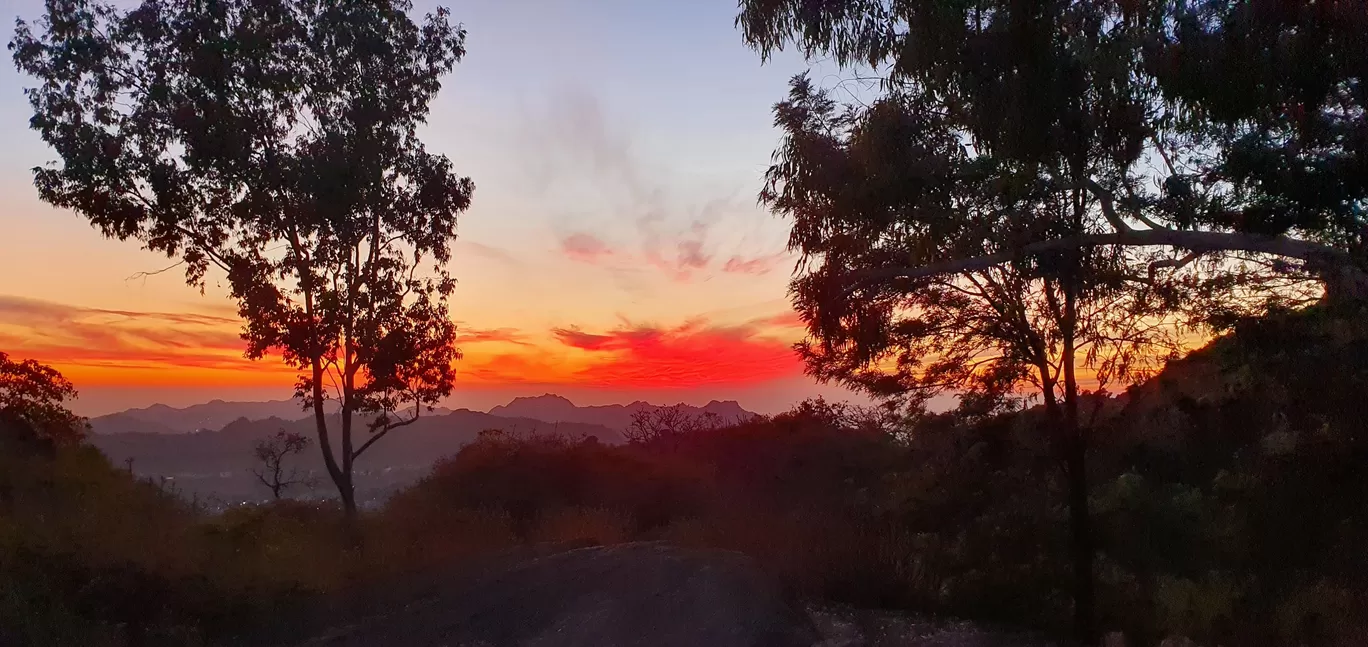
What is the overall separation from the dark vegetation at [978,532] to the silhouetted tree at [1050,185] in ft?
2.61

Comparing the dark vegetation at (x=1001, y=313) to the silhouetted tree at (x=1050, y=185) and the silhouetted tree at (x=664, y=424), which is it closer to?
the silhouetted tree at (x=1050, y=185)

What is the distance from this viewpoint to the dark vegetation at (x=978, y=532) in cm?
968

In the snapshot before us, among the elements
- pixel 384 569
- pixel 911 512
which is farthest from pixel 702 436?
pixel 384 569

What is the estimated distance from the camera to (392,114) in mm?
17609

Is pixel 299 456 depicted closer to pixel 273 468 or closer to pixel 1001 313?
pixel 273 468

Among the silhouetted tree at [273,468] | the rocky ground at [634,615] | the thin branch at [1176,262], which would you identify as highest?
the thin branch at [1176,262]

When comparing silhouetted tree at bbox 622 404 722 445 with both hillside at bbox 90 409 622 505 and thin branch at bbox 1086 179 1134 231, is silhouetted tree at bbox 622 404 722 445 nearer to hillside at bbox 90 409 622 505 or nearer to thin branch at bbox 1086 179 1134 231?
hillside at bbox 90 409 622 505

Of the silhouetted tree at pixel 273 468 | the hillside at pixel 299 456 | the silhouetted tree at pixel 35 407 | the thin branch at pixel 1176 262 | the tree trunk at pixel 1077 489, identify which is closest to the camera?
the thin branch at pixel 1176 262

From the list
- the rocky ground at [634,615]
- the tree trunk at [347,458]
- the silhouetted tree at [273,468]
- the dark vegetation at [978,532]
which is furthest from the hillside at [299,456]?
the rocky ground at [634,615]

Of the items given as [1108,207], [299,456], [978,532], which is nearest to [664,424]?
[299,456]

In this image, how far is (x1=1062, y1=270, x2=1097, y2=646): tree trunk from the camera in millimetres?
9664

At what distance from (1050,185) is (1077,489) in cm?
329

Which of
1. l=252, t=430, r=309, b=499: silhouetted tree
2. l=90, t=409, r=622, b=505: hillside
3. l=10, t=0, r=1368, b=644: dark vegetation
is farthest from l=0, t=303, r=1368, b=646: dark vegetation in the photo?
l=252, t=430, r=309, b=499: silhouetted tree

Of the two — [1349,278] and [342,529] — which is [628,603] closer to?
[1349,278]
